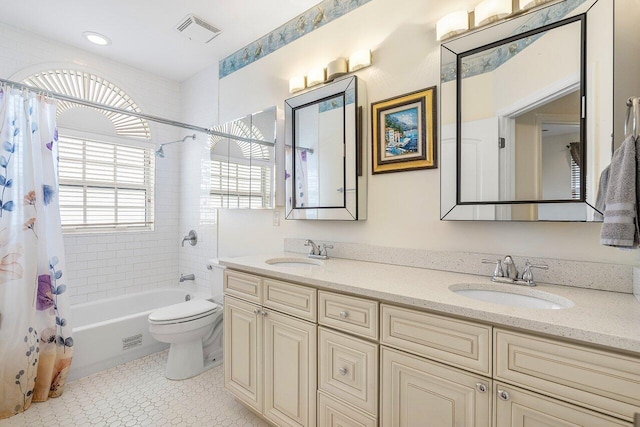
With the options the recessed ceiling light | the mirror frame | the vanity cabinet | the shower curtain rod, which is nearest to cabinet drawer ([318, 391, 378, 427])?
the vanity cabinet

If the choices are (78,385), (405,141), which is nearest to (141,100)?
(78,385)

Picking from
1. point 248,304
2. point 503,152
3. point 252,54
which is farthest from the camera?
point 252,54

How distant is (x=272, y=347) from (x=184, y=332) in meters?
0.93

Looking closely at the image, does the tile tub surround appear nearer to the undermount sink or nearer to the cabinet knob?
the undermount sink

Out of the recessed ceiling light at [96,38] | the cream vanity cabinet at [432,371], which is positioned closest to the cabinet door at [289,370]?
the cream vanity cabinet at [432,371]

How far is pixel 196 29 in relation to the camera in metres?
Result: 2.38

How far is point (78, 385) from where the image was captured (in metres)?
2.13

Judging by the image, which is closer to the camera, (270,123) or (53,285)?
(53,285)

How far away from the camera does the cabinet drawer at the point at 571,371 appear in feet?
2.47

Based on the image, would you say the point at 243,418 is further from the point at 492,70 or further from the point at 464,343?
the point at 492,70

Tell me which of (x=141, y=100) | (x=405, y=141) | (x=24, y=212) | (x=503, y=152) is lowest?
(x=24, y=212)

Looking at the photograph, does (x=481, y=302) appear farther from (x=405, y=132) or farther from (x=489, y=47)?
(x=489, y=47)

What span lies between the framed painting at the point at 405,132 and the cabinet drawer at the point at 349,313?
821mm

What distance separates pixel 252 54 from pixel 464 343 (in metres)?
2.65
